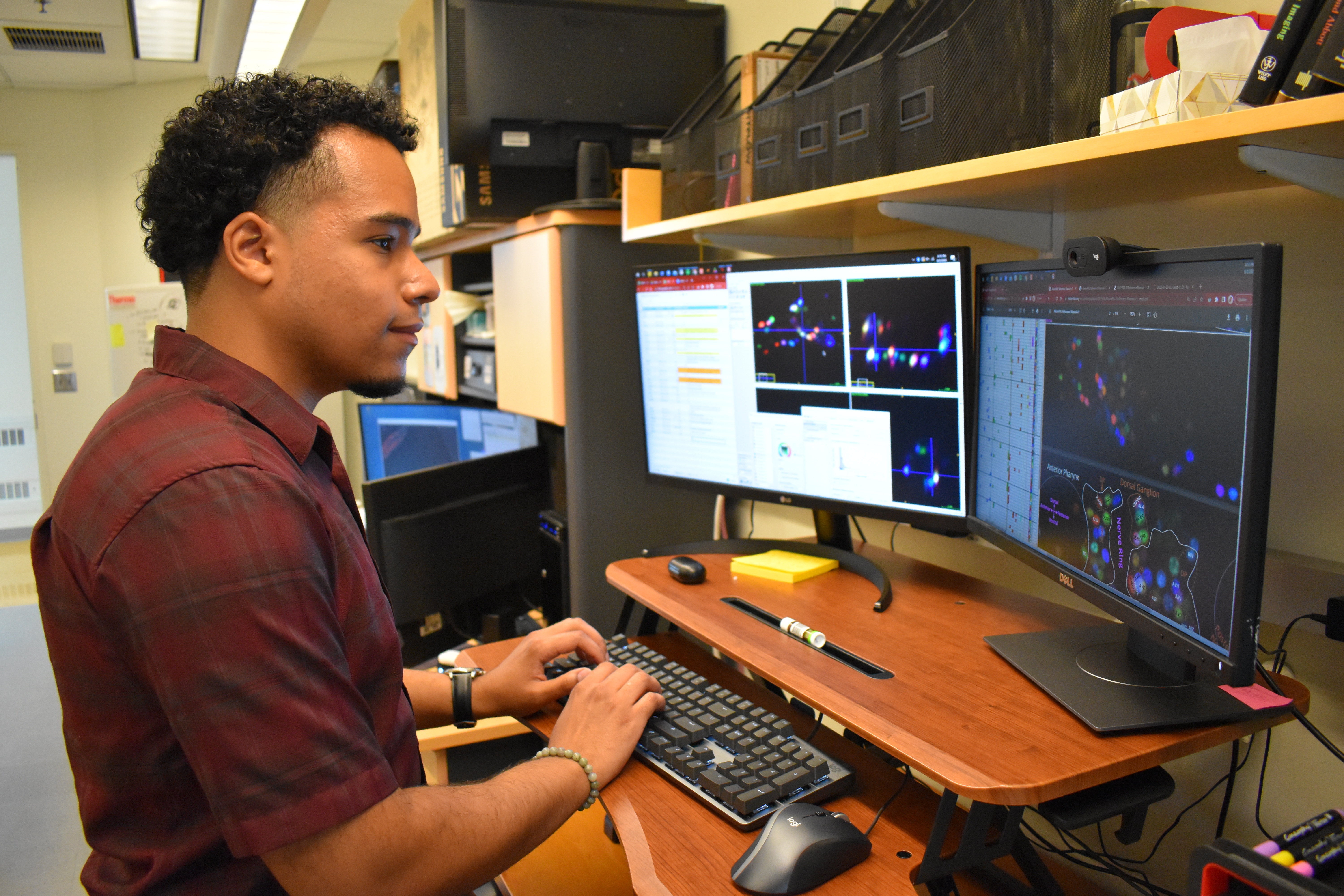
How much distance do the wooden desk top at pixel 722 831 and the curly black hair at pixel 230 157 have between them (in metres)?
0.69

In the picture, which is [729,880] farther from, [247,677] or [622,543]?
[622,543]

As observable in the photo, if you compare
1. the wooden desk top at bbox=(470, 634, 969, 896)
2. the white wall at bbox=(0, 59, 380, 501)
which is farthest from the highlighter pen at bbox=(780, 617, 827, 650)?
the white wall at bbox=(0, 59, 380, 501)

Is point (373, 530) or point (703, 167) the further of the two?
point (373, 530)

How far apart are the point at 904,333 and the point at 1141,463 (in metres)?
0.47

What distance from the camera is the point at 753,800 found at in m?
0.92

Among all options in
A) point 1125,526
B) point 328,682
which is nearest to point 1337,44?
point 1125,526

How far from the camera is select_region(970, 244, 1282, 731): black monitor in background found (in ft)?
2.34

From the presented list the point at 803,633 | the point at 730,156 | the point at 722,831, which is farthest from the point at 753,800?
the point at 730,156

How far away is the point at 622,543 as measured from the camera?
1.97 metres

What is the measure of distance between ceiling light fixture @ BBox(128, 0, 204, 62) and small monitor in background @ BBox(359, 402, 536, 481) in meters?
2.12

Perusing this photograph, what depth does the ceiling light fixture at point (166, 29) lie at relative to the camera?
379 centimetres

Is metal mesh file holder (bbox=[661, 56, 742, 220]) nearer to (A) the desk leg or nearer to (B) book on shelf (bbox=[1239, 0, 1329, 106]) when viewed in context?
(B) book on shelf (bbox=[1239, 0, 1329, 106])

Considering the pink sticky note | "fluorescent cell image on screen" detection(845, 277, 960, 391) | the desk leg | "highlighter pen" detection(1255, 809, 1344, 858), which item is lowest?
the desk leg

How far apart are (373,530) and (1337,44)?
5.34ft
